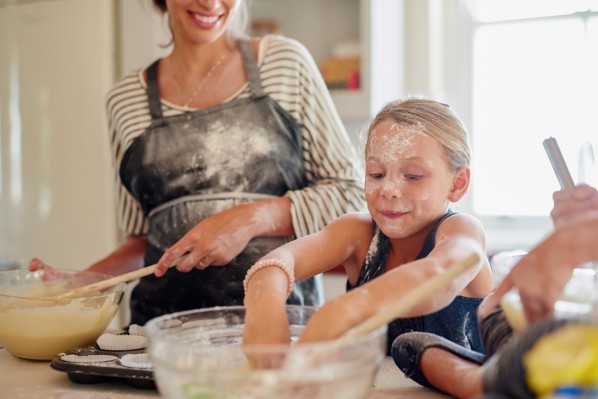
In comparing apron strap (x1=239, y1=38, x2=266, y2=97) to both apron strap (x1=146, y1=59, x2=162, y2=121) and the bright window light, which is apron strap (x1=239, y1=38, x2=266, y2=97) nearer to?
apron strap (x1=146, y1=59, x2=162, y2=121)

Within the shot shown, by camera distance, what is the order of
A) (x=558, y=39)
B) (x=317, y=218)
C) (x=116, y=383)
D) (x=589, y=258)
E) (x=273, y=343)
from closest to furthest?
(x=589, y=258)
(x=273, y=343)
(x=116, y=383)
(x=317, y=218)
(x=558, y=39)

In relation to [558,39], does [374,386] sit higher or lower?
lower

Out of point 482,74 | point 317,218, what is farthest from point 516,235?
point 317,218

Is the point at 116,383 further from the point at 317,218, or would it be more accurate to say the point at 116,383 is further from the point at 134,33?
the point at 134,33

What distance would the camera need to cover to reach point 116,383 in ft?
3.61

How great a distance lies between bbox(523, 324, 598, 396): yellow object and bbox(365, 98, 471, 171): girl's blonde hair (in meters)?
0.66

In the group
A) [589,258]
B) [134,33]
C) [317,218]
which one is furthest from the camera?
[134,33]

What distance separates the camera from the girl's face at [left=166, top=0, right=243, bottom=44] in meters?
1.51

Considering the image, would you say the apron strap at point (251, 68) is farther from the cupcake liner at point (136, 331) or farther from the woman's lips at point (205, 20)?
the cupcake liner at point (136, 331)

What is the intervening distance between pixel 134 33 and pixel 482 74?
1.42m

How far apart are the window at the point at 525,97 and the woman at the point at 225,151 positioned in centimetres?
151

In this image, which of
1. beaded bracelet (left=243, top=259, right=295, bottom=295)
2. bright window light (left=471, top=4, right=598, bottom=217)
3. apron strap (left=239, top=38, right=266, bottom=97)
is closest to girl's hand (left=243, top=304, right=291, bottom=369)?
beaded bracelet (left=243, top=259, right=295, bottom=295)

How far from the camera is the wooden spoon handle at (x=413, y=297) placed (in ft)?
2.56

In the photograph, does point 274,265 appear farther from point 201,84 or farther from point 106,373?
point 201,84
